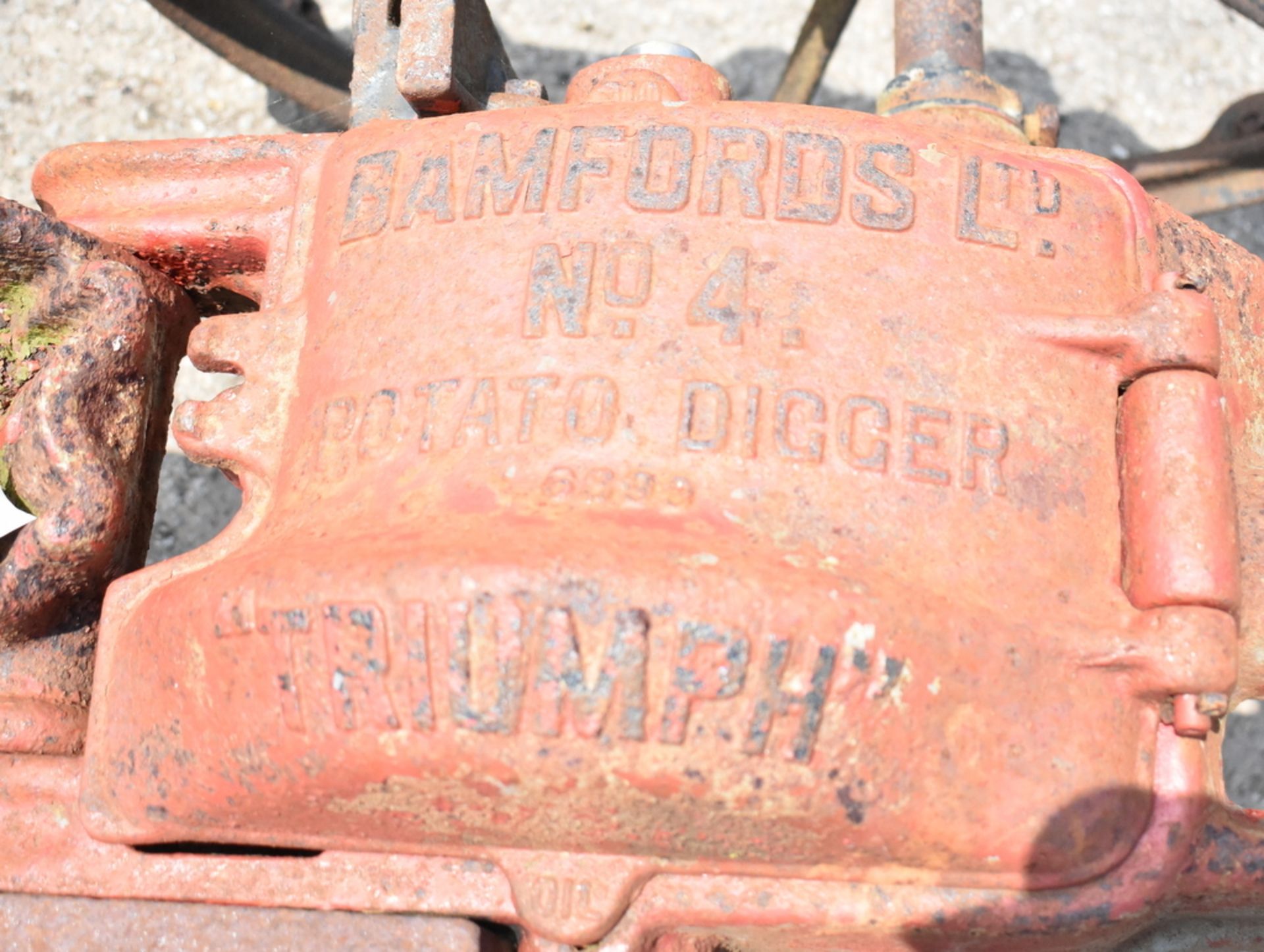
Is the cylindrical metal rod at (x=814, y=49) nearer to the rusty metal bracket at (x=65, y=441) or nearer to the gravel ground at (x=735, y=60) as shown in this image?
the gravel ground at (x=735, y=60)

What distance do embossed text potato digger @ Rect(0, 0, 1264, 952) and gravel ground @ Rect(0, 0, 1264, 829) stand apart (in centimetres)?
139

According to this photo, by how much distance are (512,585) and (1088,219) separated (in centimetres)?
59

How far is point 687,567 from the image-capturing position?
2.50ft

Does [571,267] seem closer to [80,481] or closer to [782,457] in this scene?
[782,457]

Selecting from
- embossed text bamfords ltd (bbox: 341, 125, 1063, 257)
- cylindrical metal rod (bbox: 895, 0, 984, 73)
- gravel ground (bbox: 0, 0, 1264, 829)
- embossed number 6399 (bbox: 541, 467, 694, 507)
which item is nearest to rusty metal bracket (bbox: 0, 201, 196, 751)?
embossed text bamfords ltd (bbox: 341, 125, 1063, 257)

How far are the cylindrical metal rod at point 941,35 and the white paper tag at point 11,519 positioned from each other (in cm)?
111

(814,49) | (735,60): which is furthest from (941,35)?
(735,60)

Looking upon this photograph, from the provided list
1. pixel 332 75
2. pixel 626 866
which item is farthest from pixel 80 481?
pixel 332 75

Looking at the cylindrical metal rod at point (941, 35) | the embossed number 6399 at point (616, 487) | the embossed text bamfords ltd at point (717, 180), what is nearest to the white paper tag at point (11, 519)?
the embossed text bamfords ltd at point (717, 180)

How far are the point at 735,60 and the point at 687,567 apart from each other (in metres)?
1.95

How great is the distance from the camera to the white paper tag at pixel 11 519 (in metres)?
1.03

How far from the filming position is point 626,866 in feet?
2.74

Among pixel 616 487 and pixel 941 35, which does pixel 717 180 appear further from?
pixel 941 35

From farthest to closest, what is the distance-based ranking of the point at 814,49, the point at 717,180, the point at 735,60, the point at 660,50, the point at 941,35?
1. the point at 735,60
2. the point at 814,49
3. the point at 941,35
4. the point at 660,50
5. the point at 717,180
